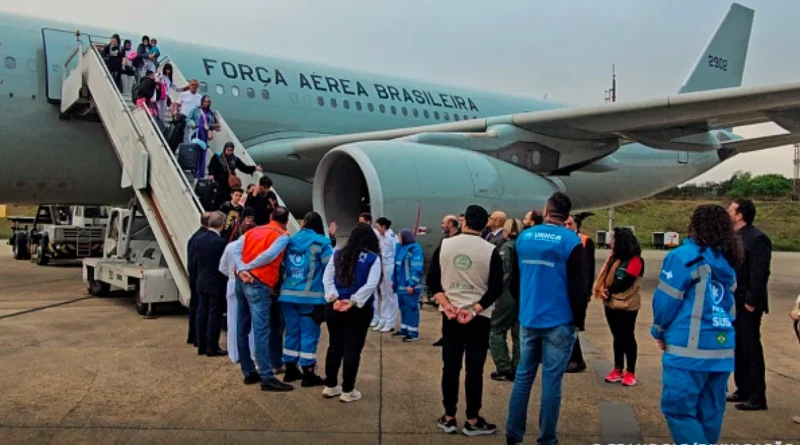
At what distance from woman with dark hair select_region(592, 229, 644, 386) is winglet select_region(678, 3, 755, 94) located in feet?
37.2

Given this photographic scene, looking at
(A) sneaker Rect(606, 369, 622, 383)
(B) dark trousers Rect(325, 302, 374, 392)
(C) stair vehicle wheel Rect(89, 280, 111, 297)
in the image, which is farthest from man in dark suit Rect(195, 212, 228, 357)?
(C) stair vehicle wheel Rect(89, 280, 111, 297)

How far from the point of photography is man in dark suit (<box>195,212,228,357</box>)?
239 inches

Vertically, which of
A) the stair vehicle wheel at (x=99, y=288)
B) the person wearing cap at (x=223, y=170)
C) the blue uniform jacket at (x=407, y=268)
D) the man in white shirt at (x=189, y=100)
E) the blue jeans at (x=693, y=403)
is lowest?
the stair vehicle wheel at (x=99, y=288)

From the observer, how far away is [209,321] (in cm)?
605

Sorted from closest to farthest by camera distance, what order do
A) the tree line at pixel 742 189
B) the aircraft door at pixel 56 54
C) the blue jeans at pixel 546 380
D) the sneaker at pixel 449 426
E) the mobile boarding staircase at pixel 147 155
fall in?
the blue jeans at pixel 546 380 → the sneaker at pixel 449 426 → the mobile boarding staircase at pixel 147 155 → the aircraft door at pixel 56 54 → the tree line at pixel 742 189

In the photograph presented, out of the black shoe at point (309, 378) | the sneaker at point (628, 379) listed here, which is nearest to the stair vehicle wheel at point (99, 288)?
the black shoe at point (309, 378)

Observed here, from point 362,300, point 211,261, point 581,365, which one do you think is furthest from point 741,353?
point 211,261

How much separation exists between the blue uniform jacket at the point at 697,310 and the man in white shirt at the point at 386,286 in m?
4.62

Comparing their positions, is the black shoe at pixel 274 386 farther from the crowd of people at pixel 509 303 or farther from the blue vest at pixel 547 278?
the blue vest at pixel 547 278

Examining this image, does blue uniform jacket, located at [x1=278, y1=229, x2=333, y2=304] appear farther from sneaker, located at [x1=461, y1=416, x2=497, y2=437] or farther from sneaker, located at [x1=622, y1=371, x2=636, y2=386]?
sneaker, located at [x1=622, y1=371, x2=636, y2=386]

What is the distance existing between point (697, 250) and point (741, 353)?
2.06m

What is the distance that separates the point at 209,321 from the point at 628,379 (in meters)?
3.54

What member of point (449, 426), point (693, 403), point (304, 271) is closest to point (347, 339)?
point (304, 271)

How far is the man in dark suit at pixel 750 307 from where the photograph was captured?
4.69m
